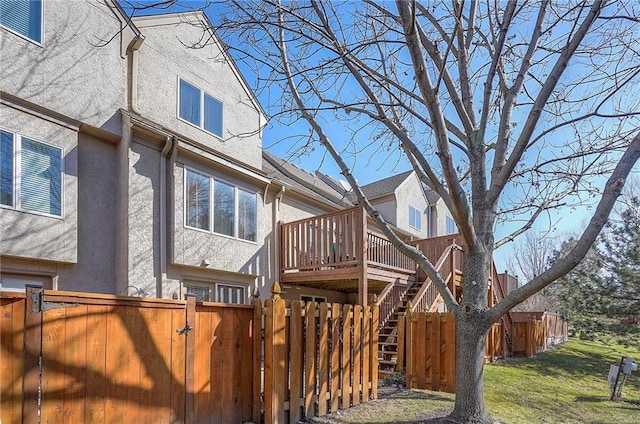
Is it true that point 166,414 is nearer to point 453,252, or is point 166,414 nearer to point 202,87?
point 202,87

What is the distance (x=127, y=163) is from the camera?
8398 millimetres

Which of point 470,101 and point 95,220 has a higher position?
point 470,101

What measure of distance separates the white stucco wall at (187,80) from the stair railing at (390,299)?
16.3 feet

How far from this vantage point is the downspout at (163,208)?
8.86m

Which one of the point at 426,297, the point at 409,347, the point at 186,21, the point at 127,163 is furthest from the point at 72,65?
the point at 426,297

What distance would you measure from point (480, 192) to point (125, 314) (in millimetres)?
4957

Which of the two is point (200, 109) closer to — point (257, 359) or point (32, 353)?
point (257, 359)

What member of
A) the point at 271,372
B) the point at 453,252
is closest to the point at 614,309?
the point at 453,252

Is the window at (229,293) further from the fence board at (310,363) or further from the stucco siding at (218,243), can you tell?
the fence board at (310,363)

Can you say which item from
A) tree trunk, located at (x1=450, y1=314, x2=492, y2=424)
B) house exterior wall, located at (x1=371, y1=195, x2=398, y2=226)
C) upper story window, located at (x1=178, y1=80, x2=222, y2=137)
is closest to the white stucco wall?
upper story window, located at (x1=178, y1=80, x2=222, y2=137)

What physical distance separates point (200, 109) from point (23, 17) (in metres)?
4.00

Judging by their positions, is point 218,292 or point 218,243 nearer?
point 218,243

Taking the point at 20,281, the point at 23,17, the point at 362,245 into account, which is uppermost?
the point at 23,17

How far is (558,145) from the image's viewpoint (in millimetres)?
8367
